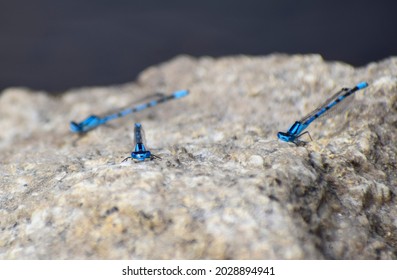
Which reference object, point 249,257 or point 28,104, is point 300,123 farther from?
point 28,104

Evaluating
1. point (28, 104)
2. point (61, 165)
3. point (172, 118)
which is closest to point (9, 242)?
point (61, 165)

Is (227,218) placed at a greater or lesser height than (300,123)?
lesser

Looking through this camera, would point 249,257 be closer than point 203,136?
Yes

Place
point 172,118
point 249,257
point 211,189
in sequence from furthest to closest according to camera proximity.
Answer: point 172,118 → point 211,189 → point 249,257

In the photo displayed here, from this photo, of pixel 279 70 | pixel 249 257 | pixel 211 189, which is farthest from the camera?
pixel 279 70

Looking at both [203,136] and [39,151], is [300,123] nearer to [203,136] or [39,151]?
[203,136]

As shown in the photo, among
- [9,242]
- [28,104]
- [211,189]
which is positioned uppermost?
[28,104]
